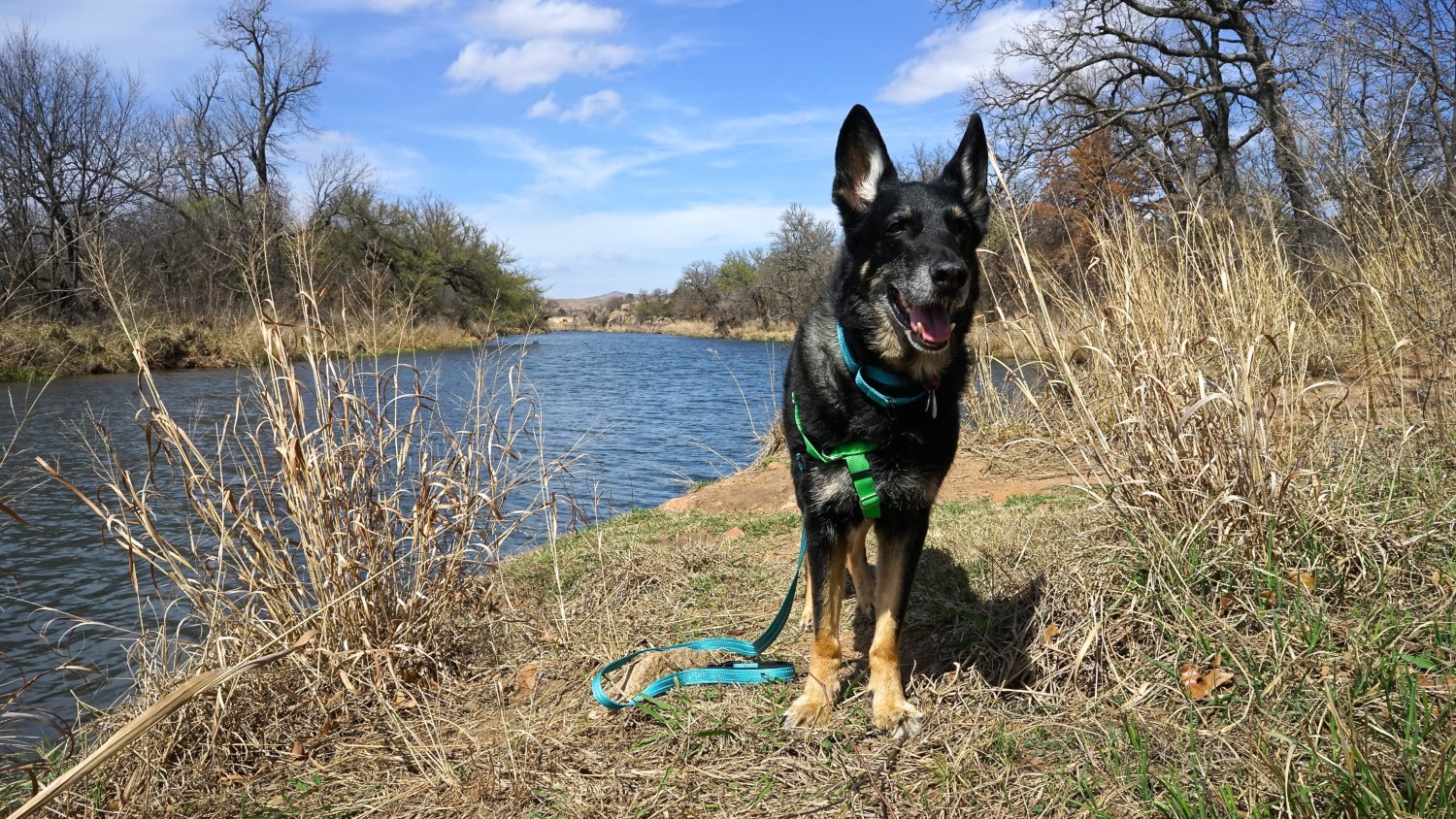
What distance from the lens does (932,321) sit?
282 centimetres

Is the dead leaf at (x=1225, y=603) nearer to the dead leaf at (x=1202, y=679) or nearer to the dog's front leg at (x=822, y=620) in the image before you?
the dead leaf at (x=1202, y=679)

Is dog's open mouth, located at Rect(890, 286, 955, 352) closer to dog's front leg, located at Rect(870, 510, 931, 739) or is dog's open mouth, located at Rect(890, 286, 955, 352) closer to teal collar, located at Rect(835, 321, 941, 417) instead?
teal collar, located at Rect(835, 321, 941, 417)

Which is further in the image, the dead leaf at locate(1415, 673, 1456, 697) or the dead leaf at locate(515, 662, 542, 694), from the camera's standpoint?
the dead leaf at locate(515, 662, 542, 694)

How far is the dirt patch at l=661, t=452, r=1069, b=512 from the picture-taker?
253 inches

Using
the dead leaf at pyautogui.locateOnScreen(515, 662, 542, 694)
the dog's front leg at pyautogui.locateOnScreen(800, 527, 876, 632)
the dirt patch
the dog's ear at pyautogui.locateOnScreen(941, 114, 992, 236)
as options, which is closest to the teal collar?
the dog's ear at pyautogui.locateOnScreen(941, 114, 992, 236)

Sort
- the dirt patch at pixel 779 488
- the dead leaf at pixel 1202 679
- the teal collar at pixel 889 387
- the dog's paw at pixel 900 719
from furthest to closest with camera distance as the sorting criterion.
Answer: the dirt patch at pixel 779 488 < the teal collar at pixel 889 387 < the dog's paw at pixel 900 719 < the dead leaf at pixel 1202 679

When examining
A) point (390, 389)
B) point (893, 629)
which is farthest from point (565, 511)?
point (893, 629)

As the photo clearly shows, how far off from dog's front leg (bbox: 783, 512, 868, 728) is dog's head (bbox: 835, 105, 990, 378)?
27.8 inches

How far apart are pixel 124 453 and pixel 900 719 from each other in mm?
11627

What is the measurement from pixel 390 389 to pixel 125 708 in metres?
1.78

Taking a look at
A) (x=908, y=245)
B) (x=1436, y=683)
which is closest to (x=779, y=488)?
(x=908, y=245)

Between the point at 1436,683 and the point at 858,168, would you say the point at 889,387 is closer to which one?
the point at 858,168

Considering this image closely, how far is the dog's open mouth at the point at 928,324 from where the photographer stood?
2.80 m

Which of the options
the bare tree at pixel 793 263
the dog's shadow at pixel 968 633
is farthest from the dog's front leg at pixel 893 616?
the bare tree at pixel 793 263
